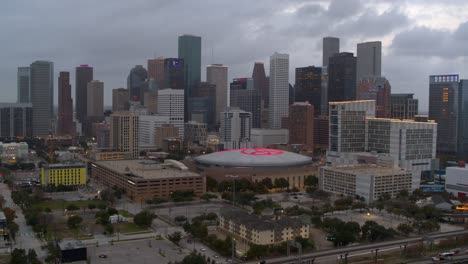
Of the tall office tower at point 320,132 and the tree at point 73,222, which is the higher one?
the tall office tower at point 320,132

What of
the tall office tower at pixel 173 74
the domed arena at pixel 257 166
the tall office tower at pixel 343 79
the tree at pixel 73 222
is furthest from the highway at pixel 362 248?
the tall office tower at pixel 173 74

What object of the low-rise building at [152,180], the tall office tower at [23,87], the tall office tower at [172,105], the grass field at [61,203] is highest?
the tall office tower at [23,87]

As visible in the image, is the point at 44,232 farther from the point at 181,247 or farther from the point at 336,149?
the point at 336,149

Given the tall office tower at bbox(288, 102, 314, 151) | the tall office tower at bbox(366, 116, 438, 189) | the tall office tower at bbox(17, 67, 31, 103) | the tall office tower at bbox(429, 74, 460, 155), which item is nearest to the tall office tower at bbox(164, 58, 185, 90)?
the tall office tower at bbox(17, 67, 31, 103)

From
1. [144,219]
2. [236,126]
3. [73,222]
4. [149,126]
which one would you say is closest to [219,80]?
[149,126]

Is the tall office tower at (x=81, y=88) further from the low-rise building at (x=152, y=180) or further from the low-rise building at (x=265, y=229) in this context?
the low-rise building at (x=265, y=229)

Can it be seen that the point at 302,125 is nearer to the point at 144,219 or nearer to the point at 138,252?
the point at 144,219

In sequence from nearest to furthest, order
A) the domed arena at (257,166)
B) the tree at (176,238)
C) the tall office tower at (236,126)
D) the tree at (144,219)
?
→ the tree at (176,238) → the tree at (144,219) → the domed arena at (257,166) → the tall office tower at (236,126)
